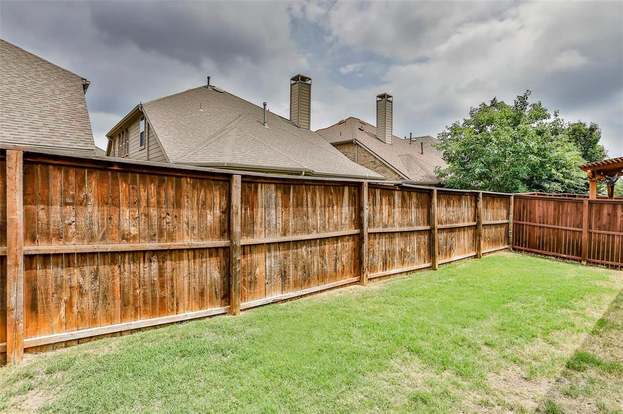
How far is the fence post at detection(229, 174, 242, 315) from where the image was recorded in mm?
4504

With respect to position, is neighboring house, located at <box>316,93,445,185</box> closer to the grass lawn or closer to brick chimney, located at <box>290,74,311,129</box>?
brick chimney, located at <box>290,74,311,129</box>

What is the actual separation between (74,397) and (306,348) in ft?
6.63

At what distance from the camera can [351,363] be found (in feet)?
10.7

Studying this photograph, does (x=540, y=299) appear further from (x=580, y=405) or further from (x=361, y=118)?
(x=361, y=118)

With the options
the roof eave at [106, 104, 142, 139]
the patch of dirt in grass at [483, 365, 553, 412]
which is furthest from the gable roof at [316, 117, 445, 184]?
the patch of dirt in grass at [483, 365, 553, 412]

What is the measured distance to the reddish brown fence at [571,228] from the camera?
8789mm

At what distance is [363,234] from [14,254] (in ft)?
16.0

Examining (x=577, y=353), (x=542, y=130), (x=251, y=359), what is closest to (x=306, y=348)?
(x=251, y=359)

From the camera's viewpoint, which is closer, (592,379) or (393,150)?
(592,379)

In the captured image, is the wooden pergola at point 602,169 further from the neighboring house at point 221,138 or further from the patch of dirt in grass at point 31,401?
the patch of dirt in grass at point 31,401

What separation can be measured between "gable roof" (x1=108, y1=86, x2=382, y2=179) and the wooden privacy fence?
17.1 feet

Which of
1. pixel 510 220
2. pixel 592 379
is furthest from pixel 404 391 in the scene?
pixel 510 220

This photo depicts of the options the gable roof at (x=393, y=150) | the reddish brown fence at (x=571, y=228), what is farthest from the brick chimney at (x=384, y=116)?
the reddish brown fence at (x=571, y=228)

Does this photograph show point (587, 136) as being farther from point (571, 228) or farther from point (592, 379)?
point (592, 379)
